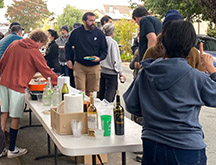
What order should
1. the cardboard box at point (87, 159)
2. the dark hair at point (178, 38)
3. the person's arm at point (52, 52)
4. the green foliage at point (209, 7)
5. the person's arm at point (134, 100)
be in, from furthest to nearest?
the green foliage at point (209, 7) < the person's arm at point (52, 52) < the cardboard box at point (87, 159) < the person's arm at point (134, 100) < the dark hair at point (178, 38)

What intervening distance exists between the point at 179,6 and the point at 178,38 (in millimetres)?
18849

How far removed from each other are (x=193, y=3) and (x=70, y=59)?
13613 millimetres

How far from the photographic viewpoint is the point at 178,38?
103 inches

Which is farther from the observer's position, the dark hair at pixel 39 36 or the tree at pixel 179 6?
the tree at pixel 179 6

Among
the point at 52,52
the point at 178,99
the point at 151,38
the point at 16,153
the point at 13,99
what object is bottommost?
the point at 16,153

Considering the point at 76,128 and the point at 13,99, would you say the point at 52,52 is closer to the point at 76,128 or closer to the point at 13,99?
the point at 13,99

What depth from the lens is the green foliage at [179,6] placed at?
20.0 meters

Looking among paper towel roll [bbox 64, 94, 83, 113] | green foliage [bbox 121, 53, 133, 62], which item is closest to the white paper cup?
paper towel roll [bbox 64, 94, 83, 113]

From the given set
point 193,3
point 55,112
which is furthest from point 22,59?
point 193,3

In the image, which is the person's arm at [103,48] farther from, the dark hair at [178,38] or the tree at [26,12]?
the tree at [26,12]

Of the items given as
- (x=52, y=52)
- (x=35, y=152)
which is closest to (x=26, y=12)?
(x=52, y=52)

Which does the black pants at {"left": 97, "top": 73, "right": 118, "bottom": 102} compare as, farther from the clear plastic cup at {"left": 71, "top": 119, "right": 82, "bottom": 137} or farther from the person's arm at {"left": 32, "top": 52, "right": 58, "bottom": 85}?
the clear plastic cup at {"left": 71, "top": 119, "right": 82, "bottom": 137}

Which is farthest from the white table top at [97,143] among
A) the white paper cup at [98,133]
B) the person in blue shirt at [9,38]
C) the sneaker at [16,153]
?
the person in blue shirt at [9,38]

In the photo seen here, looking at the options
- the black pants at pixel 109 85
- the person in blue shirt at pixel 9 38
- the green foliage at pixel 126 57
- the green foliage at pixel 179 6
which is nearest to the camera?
the person in blue shirt at pixel 9 38
